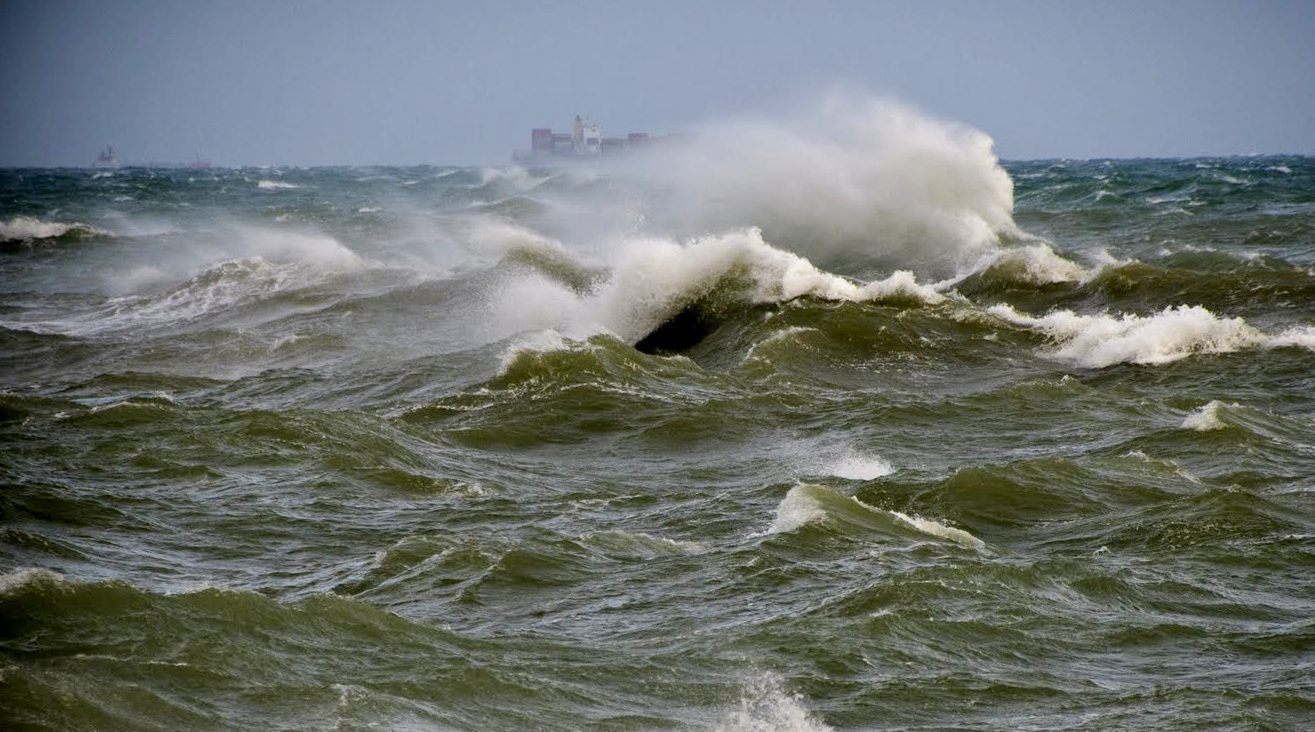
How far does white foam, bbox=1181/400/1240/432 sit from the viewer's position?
13930 millimetres

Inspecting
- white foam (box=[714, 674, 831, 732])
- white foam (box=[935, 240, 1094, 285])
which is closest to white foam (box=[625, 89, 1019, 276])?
white foam (box=[935, 240, 1094, 285])

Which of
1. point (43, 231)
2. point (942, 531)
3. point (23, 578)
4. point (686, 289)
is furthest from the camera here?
point (43, 231)

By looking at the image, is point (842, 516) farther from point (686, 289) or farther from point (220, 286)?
point (220, 286)

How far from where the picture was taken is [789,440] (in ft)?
46.8

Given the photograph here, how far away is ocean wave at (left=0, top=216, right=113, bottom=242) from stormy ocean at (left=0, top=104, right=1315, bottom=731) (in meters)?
15.0

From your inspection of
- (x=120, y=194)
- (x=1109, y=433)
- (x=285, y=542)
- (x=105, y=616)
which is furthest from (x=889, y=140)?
(x=120, y=194)

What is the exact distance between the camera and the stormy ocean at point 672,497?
7.67 metres

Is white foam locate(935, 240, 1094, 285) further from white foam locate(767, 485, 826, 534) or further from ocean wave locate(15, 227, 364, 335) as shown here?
white foam locate(767, 485, 826, 534)

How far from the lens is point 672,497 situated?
12102 millimetres

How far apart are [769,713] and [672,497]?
4785mm

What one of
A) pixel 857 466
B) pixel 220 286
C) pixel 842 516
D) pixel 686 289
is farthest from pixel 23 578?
pixel 220 286

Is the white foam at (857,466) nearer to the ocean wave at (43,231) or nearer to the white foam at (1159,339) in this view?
the white foam at (1159,339)

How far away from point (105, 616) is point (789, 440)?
7.49 meters

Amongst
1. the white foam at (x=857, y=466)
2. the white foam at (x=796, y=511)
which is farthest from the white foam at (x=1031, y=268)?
the white foam at (x=796, y=511)
